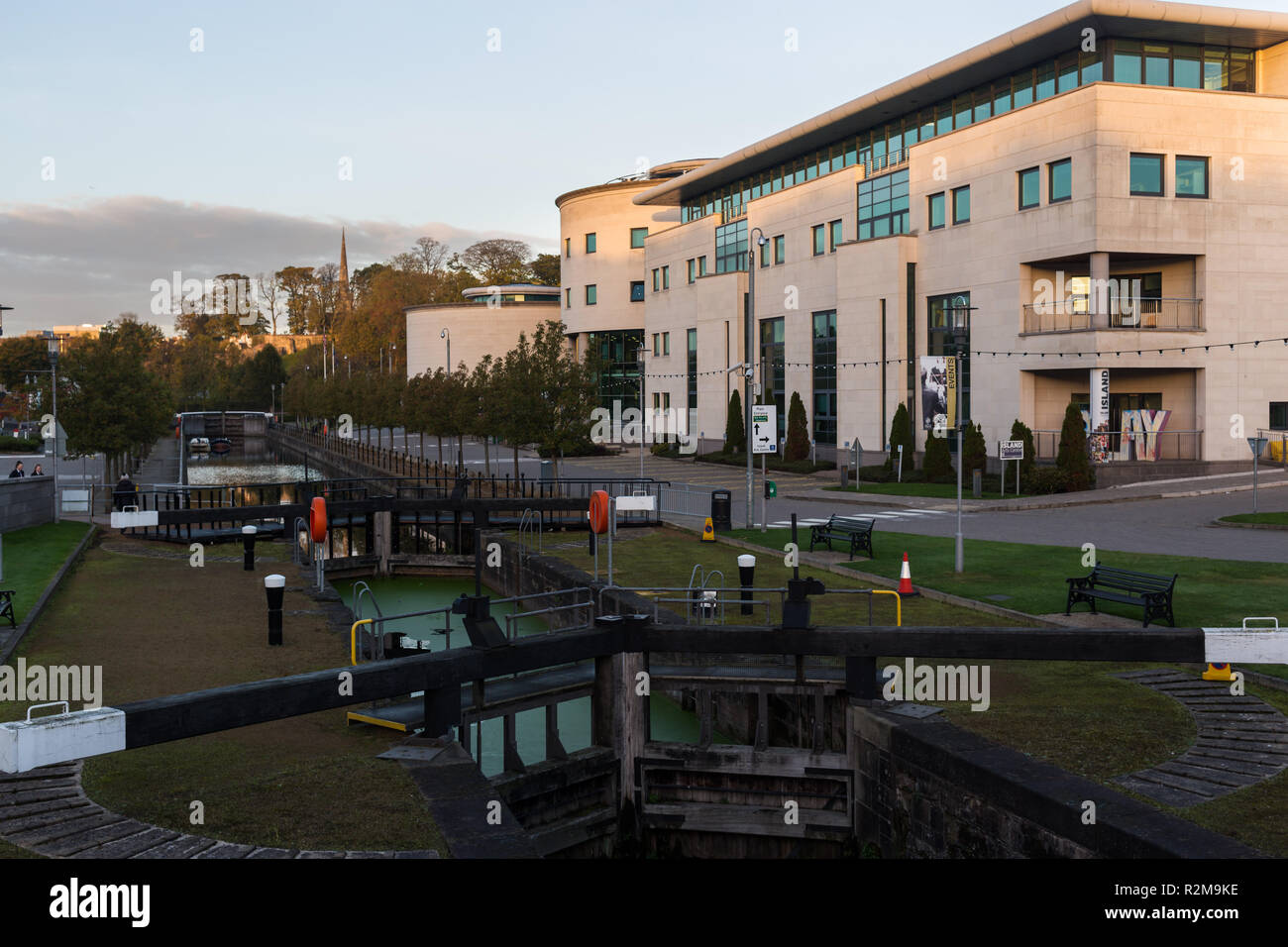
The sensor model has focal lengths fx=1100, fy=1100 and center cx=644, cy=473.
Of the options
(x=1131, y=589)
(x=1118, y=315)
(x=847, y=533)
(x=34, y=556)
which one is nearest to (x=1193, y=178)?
(x=1118, y=315)

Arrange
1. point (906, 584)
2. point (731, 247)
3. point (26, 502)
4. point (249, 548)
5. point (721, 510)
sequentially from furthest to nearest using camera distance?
point (731, 247) → point (721, 510) → point (26, 502) → point (249, 548) → point (906, 584)

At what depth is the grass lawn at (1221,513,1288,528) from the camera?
30.2 meters

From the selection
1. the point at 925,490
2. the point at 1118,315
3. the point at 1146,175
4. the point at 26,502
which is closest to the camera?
the point at 26,502

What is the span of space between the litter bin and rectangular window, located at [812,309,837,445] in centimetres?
2716

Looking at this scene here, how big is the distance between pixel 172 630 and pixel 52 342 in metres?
22.9

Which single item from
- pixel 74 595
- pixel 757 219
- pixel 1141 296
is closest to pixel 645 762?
pixel 74 595

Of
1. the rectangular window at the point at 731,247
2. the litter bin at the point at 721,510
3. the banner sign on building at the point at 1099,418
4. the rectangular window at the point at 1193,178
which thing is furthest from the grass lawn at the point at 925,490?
the rectangular window at the point at 731,247

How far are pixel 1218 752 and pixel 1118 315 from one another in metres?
35.2

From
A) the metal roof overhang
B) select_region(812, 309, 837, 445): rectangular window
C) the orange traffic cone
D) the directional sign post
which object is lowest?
the orange traffic cone

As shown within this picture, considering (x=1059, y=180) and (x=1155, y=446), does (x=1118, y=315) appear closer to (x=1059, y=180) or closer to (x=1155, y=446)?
(x=1155, y=446)

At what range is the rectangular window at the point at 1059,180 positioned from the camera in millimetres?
42853

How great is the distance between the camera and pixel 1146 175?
4231 centimetres

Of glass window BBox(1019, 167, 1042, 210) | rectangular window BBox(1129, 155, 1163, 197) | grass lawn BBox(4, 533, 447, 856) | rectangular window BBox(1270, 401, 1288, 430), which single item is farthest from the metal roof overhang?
grass lawn BBox(4, 533, 447, 856)

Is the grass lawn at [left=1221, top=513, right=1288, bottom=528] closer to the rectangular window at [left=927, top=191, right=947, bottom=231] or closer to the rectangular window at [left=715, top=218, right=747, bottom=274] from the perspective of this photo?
the rectangular window at [left=927, top=191, right=947, bottom=231]
